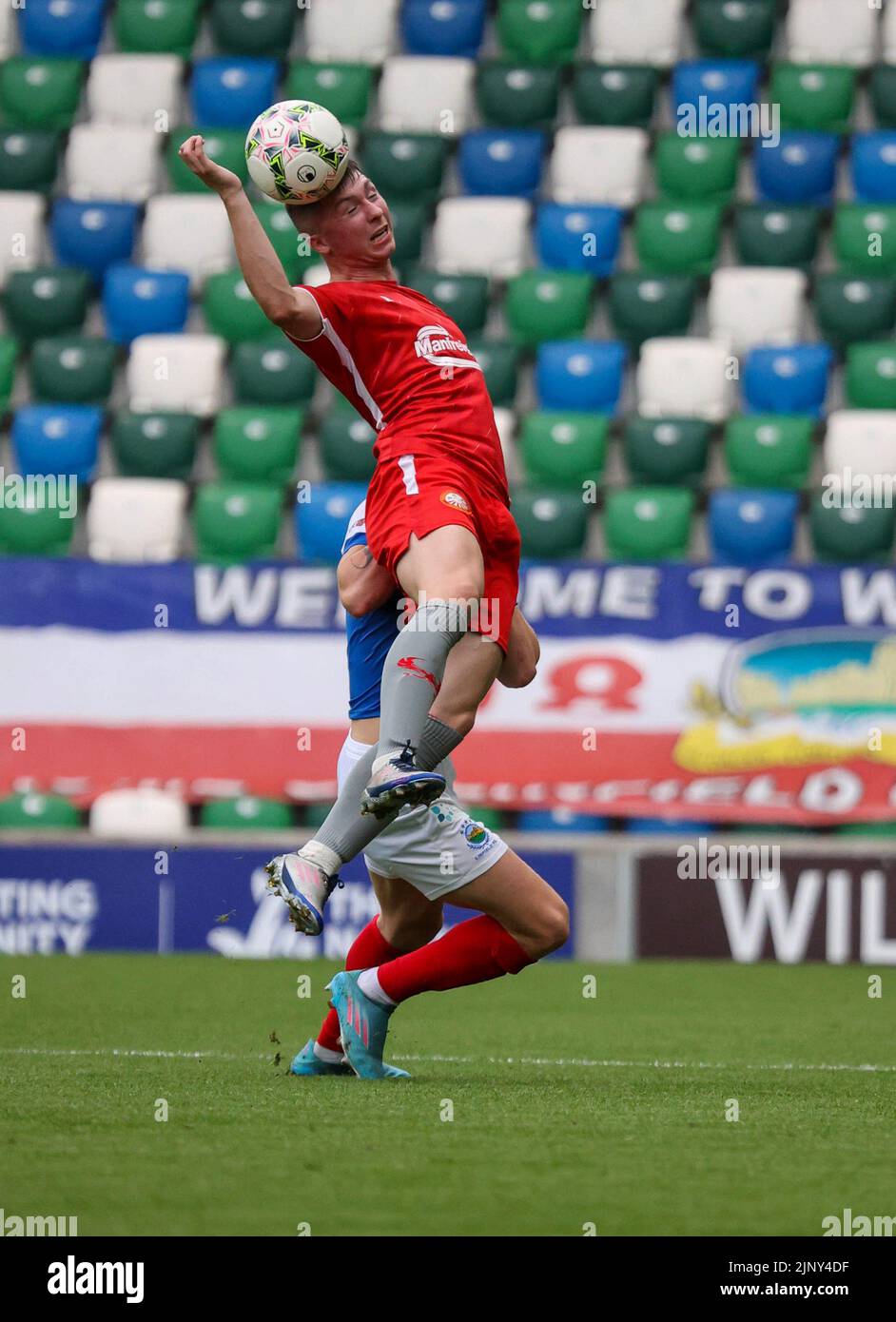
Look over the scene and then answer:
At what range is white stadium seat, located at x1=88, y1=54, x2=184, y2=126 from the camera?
1293 cm

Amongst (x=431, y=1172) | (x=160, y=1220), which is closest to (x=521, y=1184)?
(x=431, y=1172)

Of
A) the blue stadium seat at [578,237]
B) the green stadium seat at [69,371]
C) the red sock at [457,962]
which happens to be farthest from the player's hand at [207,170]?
the blue stadium seat at [578,237]

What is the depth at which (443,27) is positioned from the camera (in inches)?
518

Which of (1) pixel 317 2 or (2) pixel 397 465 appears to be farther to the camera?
(1) pixel 317 2

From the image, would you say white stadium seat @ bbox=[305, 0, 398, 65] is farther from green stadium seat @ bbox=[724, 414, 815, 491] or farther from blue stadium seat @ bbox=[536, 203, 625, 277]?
green stadium seat @ bbox=[724, 414, 815, 491]

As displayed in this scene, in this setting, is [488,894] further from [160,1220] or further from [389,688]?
[160,1220]

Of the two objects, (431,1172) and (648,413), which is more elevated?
(648,413)

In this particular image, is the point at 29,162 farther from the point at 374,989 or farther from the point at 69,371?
the point at 374,989

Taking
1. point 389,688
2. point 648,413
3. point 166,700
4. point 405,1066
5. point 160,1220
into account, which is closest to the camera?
point 160,1220

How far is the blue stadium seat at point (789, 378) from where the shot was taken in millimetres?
11359

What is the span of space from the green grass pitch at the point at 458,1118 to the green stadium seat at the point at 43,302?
541 cm

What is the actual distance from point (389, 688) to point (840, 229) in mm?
8106

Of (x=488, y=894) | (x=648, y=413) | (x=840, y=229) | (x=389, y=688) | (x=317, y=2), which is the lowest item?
(x=488, y=894)

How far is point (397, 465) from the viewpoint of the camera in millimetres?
4871
